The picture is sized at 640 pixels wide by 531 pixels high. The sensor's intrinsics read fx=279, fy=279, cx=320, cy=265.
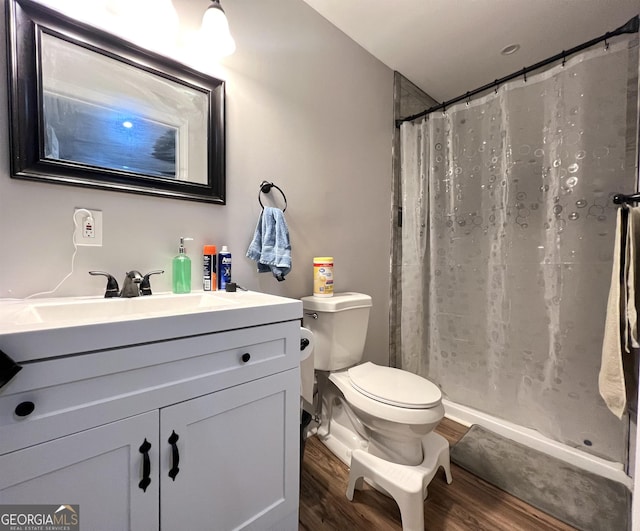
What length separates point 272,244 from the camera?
1.27 meters

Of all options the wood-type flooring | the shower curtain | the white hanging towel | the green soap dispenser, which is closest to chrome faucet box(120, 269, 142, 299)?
the green soap dispenser

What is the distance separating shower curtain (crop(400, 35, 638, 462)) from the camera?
1309 millimetres

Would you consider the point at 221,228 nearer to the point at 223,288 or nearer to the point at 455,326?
the point at 223,288

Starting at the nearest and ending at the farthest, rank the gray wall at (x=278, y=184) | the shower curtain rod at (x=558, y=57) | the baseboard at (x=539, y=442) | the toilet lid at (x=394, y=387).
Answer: the gray wall at (x=278, y=184) < the toilet lid at (x=394, y=387) < the shower curtain rod at (x=558, y=57) < the baseboard at (x=539, y=442)

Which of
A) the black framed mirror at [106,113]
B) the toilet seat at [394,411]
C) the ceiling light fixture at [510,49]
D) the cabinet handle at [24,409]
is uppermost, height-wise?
the ceiling light fixture at [510,49]

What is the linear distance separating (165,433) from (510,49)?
8.27ft

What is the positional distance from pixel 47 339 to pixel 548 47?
8.59ft

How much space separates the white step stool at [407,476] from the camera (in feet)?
3.37

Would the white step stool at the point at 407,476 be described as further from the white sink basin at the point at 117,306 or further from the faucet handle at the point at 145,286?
the faucet handle at the point at 145,286

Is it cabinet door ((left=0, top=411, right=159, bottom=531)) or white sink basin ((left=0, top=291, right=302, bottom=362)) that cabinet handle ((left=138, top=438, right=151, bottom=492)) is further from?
white sink basin ((left=0, top=291, right=302, bottom=362))

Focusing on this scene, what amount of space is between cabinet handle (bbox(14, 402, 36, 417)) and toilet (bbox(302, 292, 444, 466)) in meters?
1.02

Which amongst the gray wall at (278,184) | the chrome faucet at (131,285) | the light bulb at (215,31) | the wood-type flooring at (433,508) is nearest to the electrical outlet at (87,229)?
the gray wall at (278,184)

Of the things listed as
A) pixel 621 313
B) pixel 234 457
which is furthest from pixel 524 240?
pixel 234 457

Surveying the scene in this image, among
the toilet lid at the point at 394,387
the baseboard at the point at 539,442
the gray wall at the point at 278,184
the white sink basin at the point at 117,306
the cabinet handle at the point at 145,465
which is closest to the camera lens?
the cabinet handle at the point at 145,465
